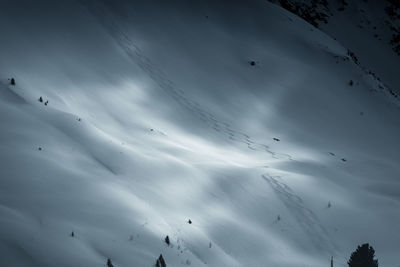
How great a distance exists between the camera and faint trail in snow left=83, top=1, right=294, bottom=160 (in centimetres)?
1544

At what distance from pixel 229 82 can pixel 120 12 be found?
823cm

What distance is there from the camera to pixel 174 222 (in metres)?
8.07

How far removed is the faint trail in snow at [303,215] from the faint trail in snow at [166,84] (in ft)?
8.76

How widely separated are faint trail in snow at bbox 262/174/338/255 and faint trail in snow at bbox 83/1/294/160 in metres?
2.67

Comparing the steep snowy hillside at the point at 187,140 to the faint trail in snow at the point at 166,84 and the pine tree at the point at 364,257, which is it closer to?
the faint trail in snow at the point at 166,84

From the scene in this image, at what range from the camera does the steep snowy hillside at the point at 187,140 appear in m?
6.84

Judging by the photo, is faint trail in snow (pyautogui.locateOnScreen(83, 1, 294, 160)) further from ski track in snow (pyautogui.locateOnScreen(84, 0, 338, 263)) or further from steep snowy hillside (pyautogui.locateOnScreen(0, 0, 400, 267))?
steep snowy hillside (pyautogui.locateOnScreen(0, 0, 400, 267))

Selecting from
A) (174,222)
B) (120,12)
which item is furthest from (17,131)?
(120,12)

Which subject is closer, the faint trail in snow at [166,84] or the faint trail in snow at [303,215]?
the faint trail in snow at [303,215]

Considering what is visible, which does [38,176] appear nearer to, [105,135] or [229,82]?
[105,135]

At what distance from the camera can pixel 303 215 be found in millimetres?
11227

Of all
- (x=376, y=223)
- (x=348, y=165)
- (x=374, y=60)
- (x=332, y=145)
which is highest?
(x=374, y=60)

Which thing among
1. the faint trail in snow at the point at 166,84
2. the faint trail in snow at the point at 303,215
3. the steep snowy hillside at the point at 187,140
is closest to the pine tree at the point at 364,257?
the steep snowy hillside at the point at 187,140

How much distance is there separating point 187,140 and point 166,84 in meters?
4.94
